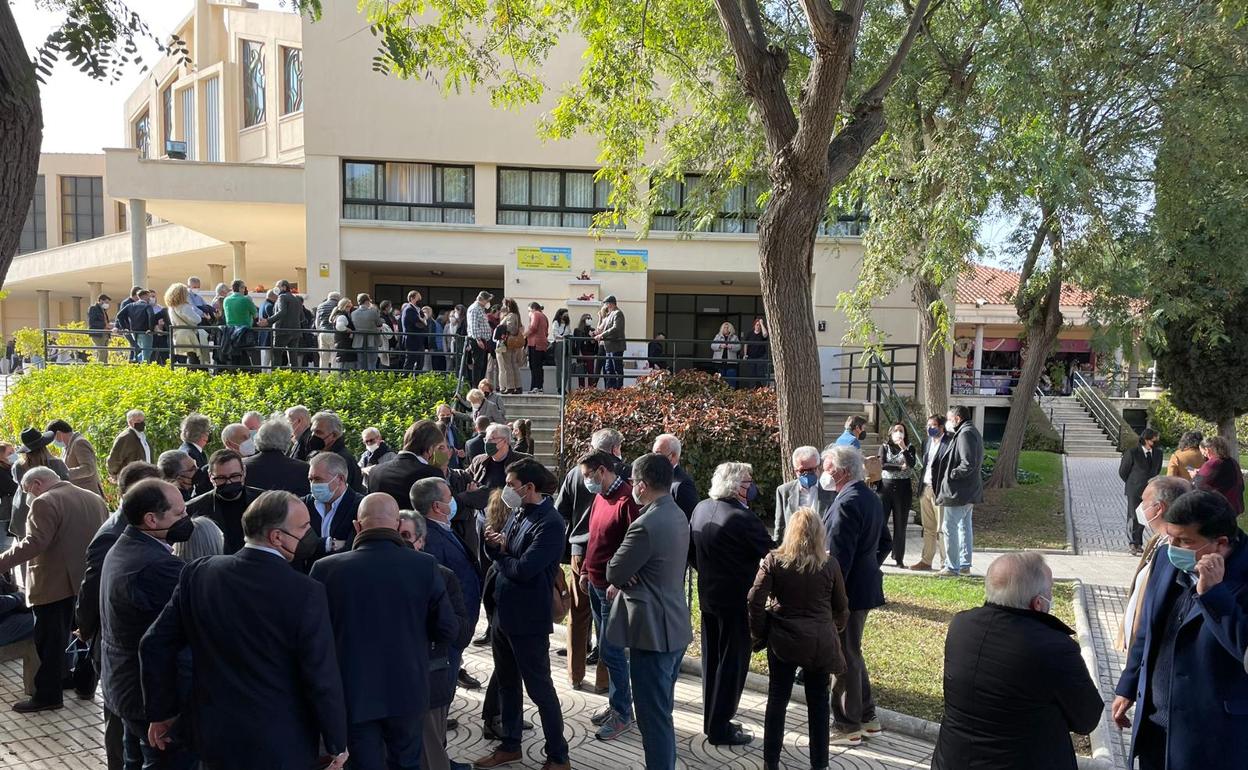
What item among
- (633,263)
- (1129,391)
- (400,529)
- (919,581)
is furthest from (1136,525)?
(1129,391)

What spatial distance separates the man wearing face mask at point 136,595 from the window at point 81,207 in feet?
174

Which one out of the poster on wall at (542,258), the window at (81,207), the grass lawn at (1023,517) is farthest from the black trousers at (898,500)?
the window at (81,207)

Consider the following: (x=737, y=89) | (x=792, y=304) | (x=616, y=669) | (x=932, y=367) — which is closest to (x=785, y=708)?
(x=616, y=669)

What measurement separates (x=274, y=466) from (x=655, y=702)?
3.24 metres

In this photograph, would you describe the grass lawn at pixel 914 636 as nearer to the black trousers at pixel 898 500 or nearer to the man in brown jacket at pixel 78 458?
the black trousers at pixel 898 500

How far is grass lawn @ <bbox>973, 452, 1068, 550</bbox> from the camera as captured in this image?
12148 mm

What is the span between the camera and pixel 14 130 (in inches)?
146

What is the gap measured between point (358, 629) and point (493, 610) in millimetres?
1460

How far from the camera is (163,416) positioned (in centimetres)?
1219

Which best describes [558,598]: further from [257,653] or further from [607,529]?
[257,653]

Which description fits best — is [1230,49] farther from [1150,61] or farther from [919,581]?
[919,581]

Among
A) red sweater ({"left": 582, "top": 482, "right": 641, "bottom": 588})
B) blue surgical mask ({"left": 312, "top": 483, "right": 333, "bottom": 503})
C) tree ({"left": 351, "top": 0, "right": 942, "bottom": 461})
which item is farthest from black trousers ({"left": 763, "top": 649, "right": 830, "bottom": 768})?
tree ({"left": 351, "top": 0, "right": 942, "bottom": 461})

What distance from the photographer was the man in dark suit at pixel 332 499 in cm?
518

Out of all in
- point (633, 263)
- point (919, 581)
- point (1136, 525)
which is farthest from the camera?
point (633, 263)
